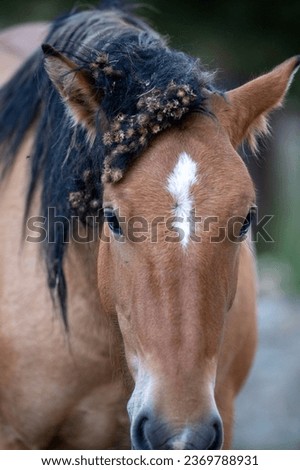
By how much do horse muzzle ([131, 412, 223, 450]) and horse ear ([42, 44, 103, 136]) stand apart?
972 millimetres

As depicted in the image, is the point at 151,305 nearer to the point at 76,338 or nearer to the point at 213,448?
the point at 213,448

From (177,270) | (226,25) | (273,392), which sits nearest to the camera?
(177,270)

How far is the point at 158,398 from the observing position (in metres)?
2.19

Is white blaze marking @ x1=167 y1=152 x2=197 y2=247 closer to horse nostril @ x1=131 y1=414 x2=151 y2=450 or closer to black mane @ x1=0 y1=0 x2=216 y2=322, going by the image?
black mane @ x1=0 y1=0 x2=216 y2=322

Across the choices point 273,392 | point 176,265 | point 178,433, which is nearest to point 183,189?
point 176,265

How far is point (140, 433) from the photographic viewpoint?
225 cm

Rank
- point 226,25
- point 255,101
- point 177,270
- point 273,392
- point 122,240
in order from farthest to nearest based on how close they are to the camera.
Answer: point 226,25, point 273,392, point 255,101, point 122,240, point 177,270

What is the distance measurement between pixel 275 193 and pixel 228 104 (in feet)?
20.2

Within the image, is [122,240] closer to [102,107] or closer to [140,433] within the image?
[102,107]

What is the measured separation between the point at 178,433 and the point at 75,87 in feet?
3.68

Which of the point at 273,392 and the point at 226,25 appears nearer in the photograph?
the point at 273,392

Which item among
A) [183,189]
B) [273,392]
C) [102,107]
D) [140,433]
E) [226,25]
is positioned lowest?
[273,392]

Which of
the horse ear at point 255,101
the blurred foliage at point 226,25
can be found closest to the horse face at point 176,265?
the horse ear at point 255,101
